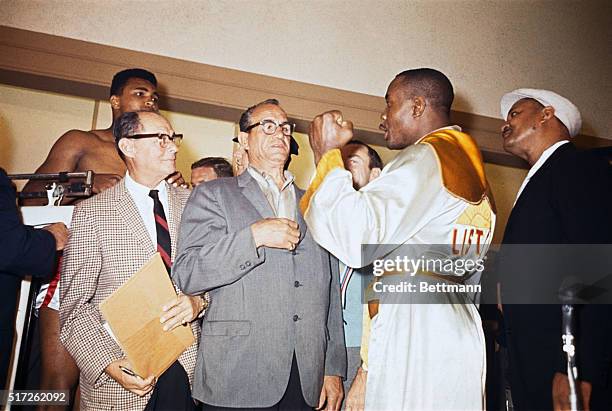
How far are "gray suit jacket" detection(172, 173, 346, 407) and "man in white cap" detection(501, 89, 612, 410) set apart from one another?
0.70 m

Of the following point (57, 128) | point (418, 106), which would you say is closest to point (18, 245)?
point (418, 106)

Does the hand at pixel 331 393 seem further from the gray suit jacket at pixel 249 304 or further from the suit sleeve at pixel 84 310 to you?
the suit sleeve at pixel 84 310

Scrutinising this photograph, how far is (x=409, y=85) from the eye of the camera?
236cm

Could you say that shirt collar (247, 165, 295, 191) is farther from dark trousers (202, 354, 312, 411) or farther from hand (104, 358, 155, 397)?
hand (104, 358, 155, 397)

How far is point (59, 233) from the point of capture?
2.50 meters

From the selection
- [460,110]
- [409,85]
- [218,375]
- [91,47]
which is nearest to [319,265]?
[218,375]

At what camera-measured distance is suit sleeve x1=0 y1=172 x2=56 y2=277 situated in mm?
2186

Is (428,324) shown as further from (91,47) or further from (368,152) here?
(91,47)

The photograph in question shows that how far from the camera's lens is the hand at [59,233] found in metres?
2.46

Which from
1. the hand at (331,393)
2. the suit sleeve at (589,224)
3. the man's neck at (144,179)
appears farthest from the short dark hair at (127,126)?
the suit sleeve at (589,224)

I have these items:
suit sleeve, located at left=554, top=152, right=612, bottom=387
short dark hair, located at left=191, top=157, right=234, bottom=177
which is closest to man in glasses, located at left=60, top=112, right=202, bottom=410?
short dark hair, located at left=191, top=157, right=234, bottom=177

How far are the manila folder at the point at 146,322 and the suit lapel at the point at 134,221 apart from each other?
6.0 inches

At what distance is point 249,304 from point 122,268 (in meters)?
0.53

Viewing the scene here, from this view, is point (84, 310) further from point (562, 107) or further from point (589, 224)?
point (562, 107)
